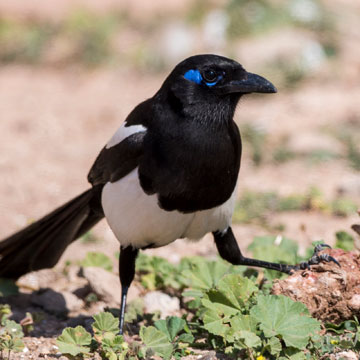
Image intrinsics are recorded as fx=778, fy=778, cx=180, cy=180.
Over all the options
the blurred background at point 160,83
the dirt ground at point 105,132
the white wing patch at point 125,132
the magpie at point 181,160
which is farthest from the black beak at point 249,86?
the blurred background at point 160,83

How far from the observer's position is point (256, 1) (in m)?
8.34

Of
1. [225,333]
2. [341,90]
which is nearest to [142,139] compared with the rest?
[225,333]

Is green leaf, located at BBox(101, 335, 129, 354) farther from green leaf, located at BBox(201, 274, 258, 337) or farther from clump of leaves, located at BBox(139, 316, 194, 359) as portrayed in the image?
green leaf, located at BBox(201, 274, 258, 337)

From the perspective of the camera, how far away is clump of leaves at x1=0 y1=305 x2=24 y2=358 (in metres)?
3.07

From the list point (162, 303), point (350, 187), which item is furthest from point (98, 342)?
point (350, 187)

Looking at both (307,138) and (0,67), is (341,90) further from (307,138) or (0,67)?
(0,67)

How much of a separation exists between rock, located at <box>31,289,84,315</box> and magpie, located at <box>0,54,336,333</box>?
0.44 meters

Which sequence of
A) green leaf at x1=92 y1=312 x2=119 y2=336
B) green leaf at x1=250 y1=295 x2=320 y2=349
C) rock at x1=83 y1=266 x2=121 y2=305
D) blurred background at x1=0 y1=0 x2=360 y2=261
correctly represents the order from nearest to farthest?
green leaf at x1=250 y1=295 x2=320 y2=349 → green leaf at x1=92 y1=312 x2=119 y2=336 → rock at x1=83 y1=266 x2=121 y2=305 → blurred background at x1=0 y1=0 x2=360 y2=261

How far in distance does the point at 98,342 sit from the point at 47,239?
1200 mm

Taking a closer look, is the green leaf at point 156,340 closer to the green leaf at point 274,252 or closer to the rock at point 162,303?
the rock at point 162,303

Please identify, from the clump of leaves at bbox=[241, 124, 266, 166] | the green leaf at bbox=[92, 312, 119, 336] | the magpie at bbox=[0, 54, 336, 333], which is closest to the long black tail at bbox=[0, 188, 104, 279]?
the magpie at bbox=[0, 54, 336, 333]

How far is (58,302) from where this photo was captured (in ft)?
13.1

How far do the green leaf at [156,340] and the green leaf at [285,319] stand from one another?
1.19 ft

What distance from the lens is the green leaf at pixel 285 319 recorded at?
9.57 feet
